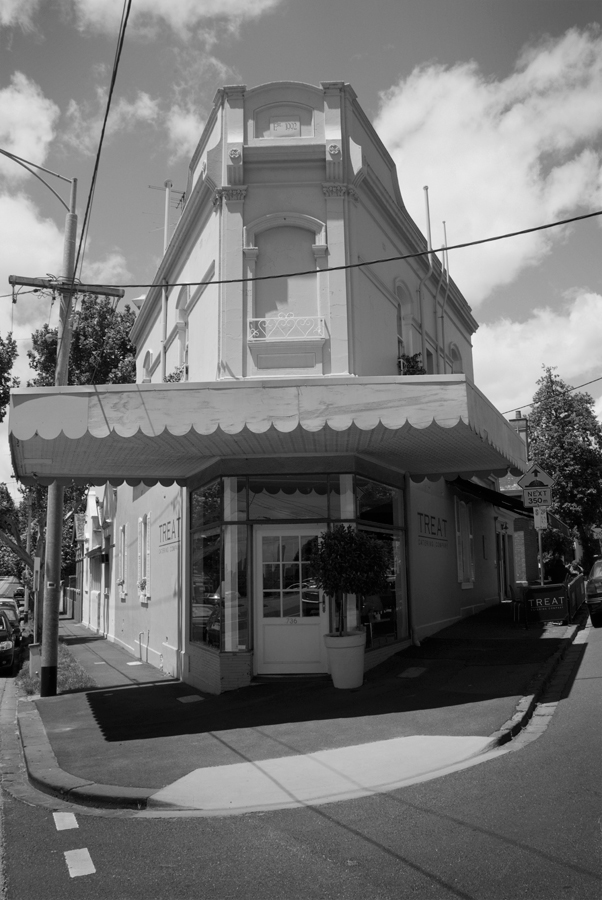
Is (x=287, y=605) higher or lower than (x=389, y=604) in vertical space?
higher

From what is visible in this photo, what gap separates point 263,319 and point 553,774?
7.95 metres

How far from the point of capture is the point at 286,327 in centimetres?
1227

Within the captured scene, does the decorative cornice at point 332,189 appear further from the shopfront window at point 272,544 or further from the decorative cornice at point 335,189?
the shopfront window at point 272,544

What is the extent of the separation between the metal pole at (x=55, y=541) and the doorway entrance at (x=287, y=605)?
3.74m

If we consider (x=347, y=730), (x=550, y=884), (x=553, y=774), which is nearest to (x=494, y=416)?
(x=347, y=730)

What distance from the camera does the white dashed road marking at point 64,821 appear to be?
6126 mm

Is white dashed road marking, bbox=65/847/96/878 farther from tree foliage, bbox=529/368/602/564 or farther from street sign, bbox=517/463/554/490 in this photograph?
tree foliage, bbox=529/368/602/564

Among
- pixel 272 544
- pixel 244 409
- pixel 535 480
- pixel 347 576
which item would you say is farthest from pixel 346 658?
pixel 535 480

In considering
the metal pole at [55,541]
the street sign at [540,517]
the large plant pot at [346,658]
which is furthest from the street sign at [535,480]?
the metal pole at [55,541]

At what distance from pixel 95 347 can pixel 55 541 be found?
58.2ft

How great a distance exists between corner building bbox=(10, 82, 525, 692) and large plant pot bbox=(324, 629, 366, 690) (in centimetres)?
80

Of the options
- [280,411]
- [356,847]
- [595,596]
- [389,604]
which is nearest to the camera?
[356,847]

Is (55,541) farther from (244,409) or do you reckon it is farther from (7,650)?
(7,650)

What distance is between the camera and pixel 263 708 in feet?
33.4
